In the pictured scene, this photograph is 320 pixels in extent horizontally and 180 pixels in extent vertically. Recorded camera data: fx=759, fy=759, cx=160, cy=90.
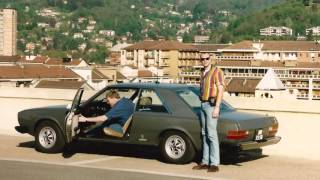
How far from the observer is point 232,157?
39.0 feet

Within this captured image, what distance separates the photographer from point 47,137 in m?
12.2

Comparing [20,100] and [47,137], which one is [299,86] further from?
[47,137]

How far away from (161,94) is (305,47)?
176 metres

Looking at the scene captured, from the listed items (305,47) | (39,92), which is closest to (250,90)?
(305,47)

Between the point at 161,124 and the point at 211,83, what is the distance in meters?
1.08

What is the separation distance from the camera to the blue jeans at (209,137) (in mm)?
10414

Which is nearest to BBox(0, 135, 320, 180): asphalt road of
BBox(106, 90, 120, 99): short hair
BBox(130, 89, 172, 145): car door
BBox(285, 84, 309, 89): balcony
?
BBox(130, 89, 172, 145): car door

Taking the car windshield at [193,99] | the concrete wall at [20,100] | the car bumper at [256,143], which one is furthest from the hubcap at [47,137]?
the car bumper at [256,143]

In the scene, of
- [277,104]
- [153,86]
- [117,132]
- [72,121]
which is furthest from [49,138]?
[277,104]

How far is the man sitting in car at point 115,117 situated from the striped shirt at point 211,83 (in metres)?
1.40

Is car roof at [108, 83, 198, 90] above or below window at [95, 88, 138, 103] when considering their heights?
above

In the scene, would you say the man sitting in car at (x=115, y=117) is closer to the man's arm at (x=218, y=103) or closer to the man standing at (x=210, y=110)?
the man standing at (x=210, y=110)

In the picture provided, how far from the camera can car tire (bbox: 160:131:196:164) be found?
1088 centimetres

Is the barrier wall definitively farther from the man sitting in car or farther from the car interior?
the man sitting in car
